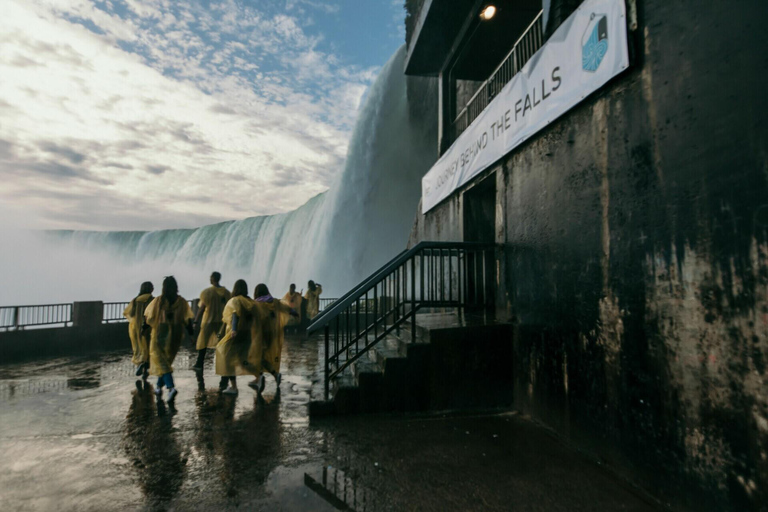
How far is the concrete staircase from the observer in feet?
15.8

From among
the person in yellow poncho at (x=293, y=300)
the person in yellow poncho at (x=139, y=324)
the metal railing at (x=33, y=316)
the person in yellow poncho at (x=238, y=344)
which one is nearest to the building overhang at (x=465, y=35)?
the person in yellow poncho at (x=238, y=344)

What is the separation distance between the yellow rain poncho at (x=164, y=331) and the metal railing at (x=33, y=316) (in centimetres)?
594

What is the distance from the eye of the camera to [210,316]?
307 inches

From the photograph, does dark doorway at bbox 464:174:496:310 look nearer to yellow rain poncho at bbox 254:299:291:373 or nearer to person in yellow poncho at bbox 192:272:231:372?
yellow rain poncho at bbox 254:299:291:373

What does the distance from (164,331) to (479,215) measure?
17.4ft

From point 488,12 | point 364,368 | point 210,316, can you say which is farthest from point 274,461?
point 488,12

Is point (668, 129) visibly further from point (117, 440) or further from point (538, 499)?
point (117, 440)

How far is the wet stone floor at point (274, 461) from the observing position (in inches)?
112

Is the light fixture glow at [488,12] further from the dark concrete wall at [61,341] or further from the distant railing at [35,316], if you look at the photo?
the distant railing at [35,316]

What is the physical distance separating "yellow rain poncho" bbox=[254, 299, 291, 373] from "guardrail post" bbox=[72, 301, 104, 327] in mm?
7269

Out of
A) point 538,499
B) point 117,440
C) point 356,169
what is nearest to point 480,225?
point 538,499

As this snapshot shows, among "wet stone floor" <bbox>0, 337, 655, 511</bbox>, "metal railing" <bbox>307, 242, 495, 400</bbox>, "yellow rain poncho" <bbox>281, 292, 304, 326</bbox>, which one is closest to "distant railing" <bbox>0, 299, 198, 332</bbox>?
"yellow rain poncho" <bbox>281, 292, 304, 326</bbox>

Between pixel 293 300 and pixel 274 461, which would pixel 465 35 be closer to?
pixel 274 461

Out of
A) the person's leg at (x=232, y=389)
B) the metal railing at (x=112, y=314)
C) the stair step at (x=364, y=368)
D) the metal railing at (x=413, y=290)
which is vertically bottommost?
the person's leg at (x=232, y=389)
